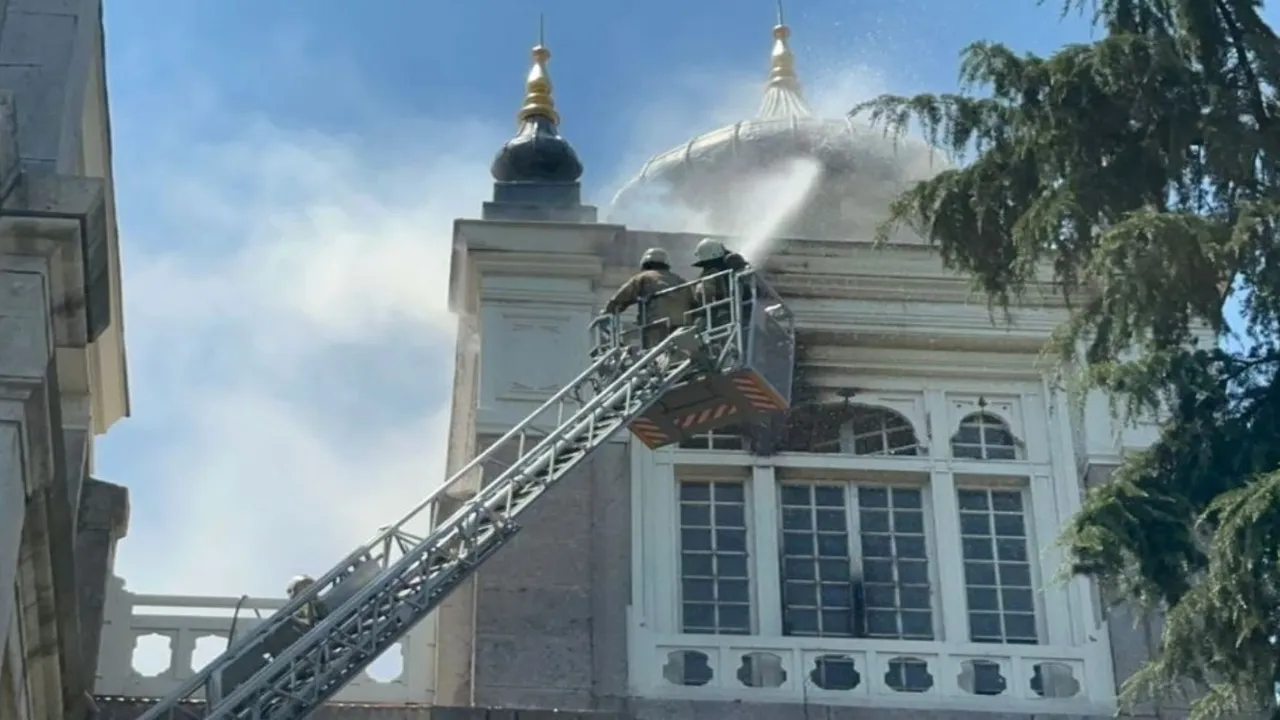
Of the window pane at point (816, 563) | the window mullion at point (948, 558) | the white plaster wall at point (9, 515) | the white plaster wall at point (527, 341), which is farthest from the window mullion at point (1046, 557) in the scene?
the white plaster wall at point (9, 515)

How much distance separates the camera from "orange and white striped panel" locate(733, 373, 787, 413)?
541 inches

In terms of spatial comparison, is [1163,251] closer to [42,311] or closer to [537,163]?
[42,311]

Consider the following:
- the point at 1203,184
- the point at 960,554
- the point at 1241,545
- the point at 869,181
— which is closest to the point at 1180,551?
the point at 1241,545

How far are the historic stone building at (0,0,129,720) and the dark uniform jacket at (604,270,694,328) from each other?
11.4 ft

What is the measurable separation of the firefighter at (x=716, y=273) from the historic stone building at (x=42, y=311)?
389 centimetres

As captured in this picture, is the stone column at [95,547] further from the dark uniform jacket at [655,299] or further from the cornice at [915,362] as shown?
the cornice at [915,362]

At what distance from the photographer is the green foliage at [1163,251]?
429 inches

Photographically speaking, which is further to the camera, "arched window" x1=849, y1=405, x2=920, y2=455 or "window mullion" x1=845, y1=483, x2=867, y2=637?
"arched window" x1=849, y1=405, x2=920, y2=455

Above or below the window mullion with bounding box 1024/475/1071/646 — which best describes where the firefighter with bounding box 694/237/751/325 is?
above

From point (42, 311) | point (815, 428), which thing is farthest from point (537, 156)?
point (42, 311)

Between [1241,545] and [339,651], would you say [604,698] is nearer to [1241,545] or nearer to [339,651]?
[339,651]

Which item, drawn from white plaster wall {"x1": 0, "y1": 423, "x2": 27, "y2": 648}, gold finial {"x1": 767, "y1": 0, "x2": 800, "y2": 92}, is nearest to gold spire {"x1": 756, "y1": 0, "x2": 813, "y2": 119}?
gold finial {"x1": 767, "y1": 0, "x2": 800, "y2": 92}

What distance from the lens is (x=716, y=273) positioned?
13914mm

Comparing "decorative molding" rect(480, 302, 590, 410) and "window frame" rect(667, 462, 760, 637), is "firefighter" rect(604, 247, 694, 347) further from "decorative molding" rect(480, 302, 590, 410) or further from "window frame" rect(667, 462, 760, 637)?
"window frame" rect(667, 462, 760, 637)
